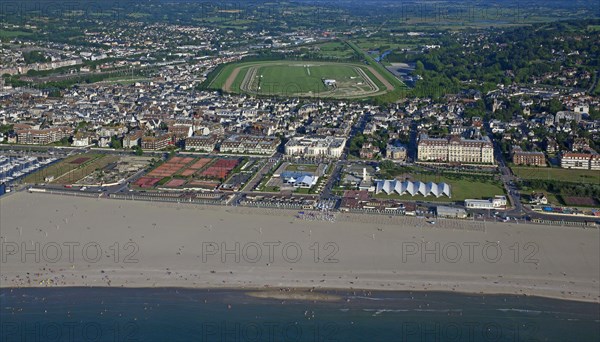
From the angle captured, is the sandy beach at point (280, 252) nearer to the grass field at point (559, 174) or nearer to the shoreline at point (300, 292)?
the shoreline at point (300, 292)

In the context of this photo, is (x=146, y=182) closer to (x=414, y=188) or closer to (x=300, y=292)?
(x=414, y=188)

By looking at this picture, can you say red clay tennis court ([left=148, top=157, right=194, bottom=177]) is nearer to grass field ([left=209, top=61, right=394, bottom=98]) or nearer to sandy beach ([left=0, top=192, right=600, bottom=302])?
sandy beach ([left=0, top=192, right=600, bottom=302])

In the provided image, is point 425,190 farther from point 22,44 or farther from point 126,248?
point 22,44

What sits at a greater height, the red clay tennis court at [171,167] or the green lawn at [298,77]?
the green lawn at [298,77]

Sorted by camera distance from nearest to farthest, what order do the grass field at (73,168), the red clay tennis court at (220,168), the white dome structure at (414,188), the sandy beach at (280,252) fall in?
1. the sandy beach at (280,252)
2. the white dome structure at (414,188)
3. the grass field at (73,168)
4. the red clay tennis court at (220,168)

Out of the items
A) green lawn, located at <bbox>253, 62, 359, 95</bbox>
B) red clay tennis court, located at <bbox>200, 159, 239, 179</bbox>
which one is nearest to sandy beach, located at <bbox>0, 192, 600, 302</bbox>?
red clay tennis court, located at <bbox>200, 159, 239, 179</bbox>

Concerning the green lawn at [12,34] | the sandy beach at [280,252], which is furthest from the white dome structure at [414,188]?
the green lawn at [12,34]
